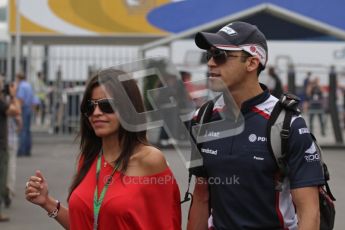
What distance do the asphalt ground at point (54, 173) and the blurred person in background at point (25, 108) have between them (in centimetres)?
26

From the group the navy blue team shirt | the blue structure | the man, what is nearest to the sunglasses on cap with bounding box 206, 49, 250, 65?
the man

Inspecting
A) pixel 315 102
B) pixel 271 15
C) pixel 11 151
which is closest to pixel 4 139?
pixel 11 151

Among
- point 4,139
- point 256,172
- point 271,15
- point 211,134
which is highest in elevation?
point 271,15

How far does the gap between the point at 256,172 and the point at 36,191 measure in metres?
1.16

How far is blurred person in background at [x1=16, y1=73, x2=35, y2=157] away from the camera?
45.0 feet

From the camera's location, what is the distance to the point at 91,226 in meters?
3.23

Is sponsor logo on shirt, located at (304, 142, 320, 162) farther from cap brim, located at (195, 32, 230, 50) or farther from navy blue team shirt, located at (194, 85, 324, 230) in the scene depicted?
cap brim, located at (195, 32, 230, 50)

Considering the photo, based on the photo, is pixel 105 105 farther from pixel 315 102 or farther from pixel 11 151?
pixel 315 102

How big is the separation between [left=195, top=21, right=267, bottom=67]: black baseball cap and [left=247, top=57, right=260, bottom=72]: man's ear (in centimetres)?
2

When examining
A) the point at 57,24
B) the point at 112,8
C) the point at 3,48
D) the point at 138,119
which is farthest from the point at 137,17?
the point at 138,119

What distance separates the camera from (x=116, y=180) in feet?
10.7

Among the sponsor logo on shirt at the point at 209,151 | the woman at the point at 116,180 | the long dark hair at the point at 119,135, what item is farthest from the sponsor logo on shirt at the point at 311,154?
the long dark hair at the point at 119,135

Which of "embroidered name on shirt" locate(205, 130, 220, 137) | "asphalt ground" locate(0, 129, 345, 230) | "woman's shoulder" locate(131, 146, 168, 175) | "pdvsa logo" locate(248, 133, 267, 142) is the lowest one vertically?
"asphalt ground" locate(0, 129, 345, 230)

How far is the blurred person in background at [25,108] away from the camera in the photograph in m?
13.7
